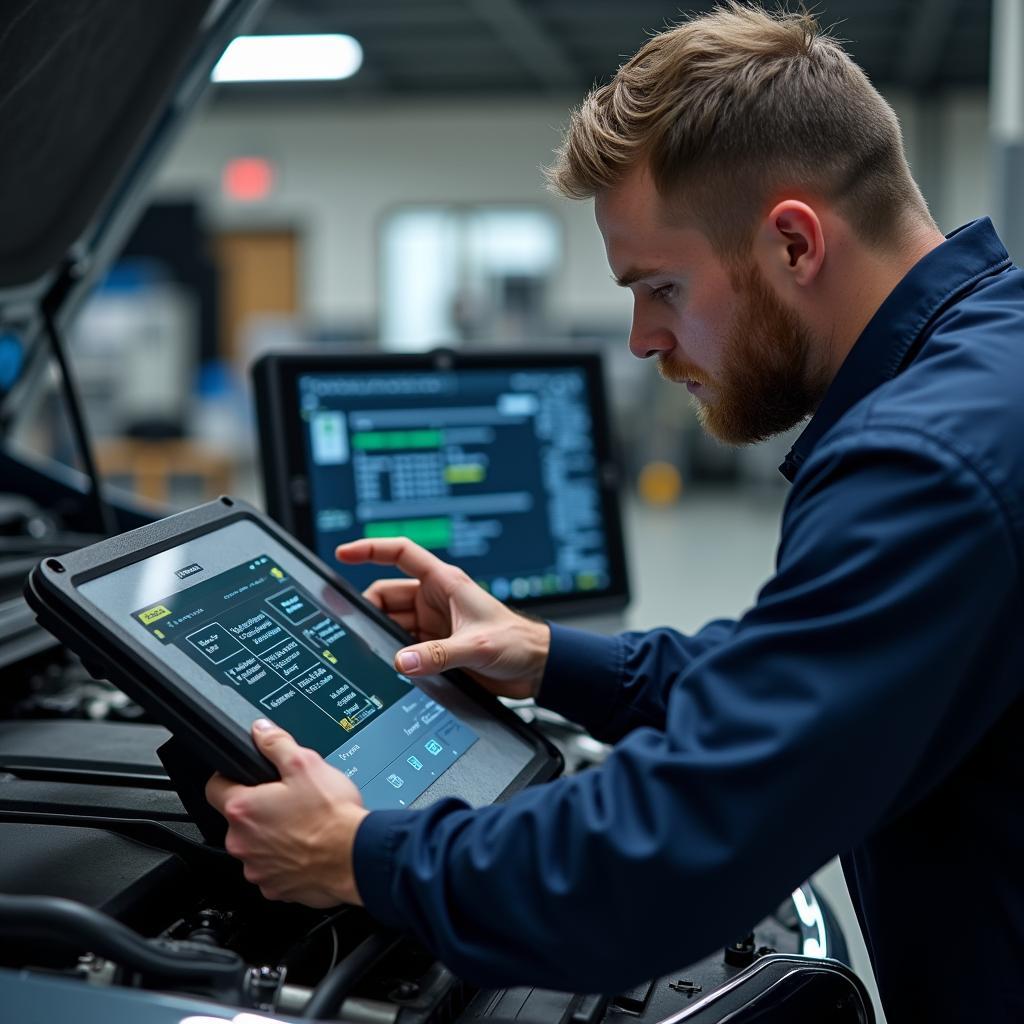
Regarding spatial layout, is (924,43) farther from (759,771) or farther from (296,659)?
(759,771)

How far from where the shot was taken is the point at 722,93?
919mm

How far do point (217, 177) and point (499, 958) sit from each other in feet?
35.9

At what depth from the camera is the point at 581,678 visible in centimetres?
116

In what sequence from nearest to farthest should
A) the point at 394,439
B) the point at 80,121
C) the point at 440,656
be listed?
the point at 440,656
the point at 80,121
the point at 394,439

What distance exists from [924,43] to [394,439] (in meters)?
8.10

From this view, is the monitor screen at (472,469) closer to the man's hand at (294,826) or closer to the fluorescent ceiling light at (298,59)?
the man's hand at (294,826)

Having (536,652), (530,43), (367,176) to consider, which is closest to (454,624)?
(536,652)

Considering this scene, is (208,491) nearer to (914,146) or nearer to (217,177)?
(217,177)

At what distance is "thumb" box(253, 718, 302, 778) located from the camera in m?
0.81

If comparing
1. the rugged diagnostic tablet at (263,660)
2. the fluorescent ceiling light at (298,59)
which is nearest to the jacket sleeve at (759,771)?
the rugged diagnostic tablet at (263,660)

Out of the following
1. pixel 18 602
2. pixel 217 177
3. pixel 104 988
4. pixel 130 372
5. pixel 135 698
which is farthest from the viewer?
pixel 217 177

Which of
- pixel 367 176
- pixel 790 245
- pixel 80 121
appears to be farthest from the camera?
pixel 367 176

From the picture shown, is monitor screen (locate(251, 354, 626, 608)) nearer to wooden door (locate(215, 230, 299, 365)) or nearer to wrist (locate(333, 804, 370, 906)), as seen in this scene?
wrist (locate(333, 804, 370, 906))

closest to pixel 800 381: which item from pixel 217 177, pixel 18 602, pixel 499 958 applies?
pixel 499 958
